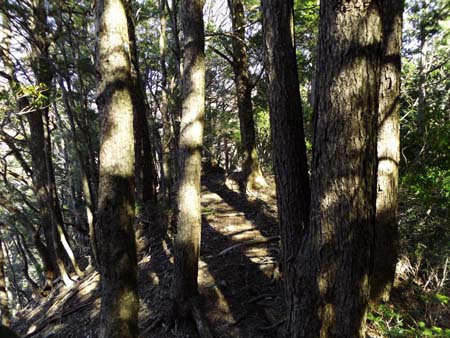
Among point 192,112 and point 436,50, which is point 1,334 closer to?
point 192,112

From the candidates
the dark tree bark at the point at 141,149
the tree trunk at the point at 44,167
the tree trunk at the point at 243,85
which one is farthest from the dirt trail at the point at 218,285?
the tree trunk at the point at 243,85

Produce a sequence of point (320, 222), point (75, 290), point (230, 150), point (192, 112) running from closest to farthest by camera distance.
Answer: point (320, 222)
point (192, 112)
point (75, 290)
point (230, 150)

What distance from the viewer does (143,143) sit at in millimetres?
8055

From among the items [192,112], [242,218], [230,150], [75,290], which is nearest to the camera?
[192,112]

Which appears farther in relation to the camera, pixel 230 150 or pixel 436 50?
pixel 436 50

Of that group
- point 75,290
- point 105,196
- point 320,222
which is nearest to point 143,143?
point 75,290

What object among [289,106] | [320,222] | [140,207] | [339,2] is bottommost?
[140,207]

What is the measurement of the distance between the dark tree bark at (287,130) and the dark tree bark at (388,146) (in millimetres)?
1243

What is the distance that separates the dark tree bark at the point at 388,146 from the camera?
154 inches

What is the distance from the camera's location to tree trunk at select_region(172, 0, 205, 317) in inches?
174

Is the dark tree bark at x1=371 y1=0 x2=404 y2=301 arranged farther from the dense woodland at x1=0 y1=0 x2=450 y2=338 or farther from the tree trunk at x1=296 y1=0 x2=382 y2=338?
the tree trunk at x1=296 y1=0 x2=382 y2=338

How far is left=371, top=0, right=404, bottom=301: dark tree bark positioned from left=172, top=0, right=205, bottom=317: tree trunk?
2.32 meters

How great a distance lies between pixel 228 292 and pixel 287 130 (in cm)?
283

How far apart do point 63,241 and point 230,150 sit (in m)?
10.7
